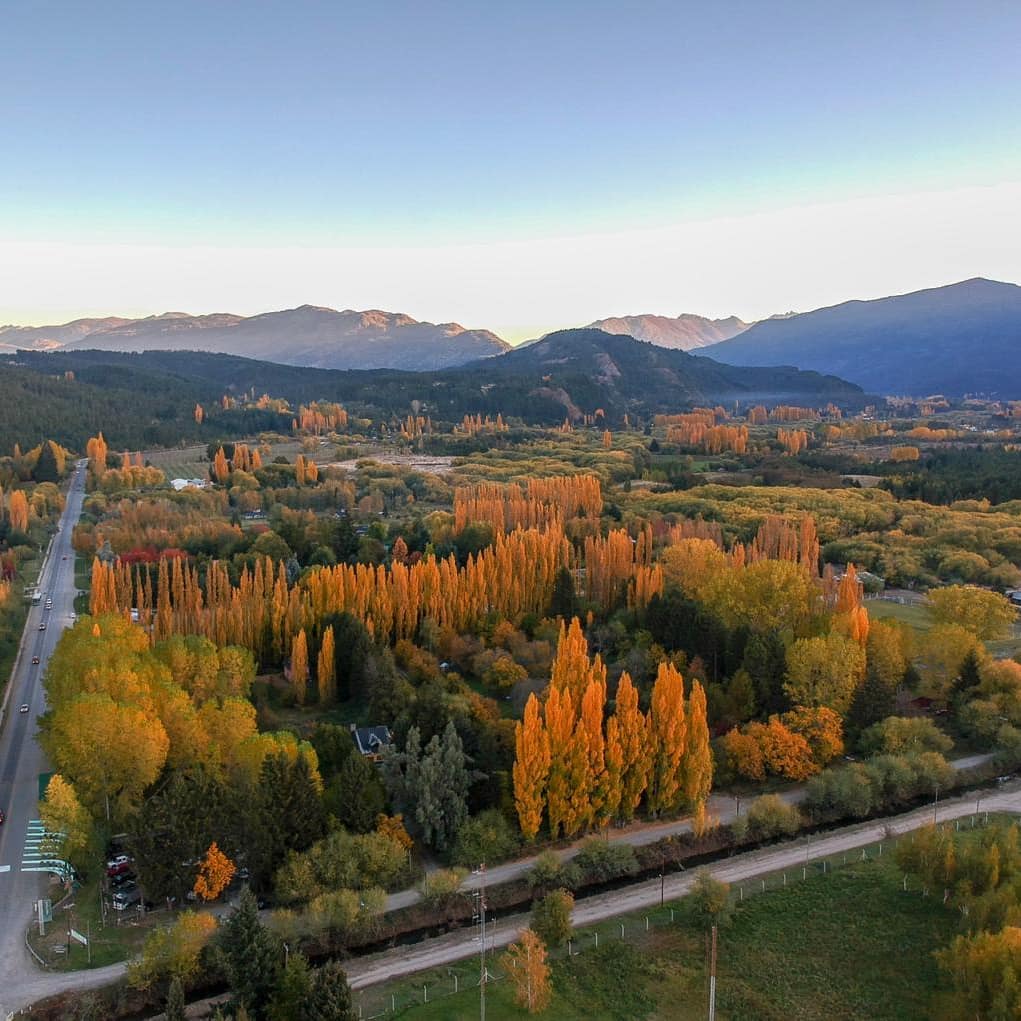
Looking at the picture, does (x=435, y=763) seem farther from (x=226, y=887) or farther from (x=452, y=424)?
(x=452, y=424)

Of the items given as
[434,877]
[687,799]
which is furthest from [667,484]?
[434,877]

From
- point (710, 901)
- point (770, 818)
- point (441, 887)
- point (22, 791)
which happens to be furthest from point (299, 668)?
point (710, 901)

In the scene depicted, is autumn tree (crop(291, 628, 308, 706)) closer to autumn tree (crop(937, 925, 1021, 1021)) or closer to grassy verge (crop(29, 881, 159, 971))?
grassy verge (crop(29, 881, 159, 971))

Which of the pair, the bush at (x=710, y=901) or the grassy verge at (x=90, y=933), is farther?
the bush at (x=710, y=901)

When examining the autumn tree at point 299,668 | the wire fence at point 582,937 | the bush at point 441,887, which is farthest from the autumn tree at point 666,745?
the autumn tree at point 299,668

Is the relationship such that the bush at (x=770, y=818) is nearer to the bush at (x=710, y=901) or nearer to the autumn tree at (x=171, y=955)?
the bush at (x=710, y=901)

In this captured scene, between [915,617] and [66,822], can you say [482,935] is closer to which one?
[66,822]
